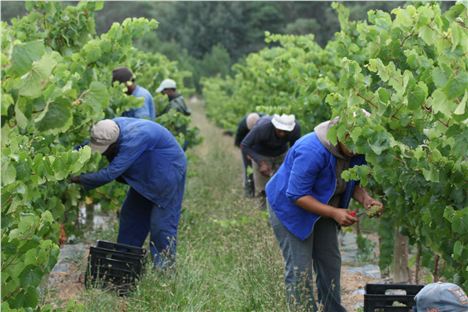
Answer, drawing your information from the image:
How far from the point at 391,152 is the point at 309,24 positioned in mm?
36957

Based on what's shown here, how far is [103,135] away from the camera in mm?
7164

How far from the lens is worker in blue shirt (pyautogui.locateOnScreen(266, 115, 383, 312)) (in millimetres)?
5996

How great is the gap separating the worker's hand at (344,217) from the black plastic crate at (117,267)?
1876 mm

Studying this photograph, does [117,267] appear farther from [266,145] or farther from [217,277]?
[266,145]

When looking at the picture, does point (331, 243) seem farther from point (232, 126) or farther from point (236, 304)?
point (232, 126)

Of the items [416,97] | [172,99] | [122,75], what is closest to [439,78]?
[416,97]

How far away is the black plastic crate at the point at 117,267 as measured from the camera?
7.25 metres

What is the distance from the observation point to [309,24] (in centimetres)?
4156

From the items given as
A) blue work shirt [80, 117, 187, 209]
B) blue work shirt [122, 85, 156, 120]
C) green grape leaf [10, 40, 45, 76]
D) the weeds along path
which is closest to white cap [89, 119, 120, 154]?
blue work shirt [80, 117, 187, 209]

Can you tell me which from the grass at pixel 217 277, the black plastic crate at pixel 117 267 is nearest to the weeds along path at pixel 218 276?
the grass at pixel 217 277

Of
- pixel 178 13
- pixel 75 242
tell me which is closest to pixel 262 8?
pixel 178 13

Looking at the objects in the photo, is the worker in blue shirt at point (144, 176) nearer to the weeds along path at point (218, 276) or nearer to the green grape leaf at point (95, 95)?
the weeds along path at point (218, 276)

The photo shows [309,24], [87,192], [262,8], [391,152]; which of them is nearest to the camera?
[391,152]

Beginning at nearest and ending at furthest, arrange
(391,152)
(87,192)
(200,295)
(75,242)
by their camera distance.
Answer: (391,152), (200,295), (87,192), (75,242)
